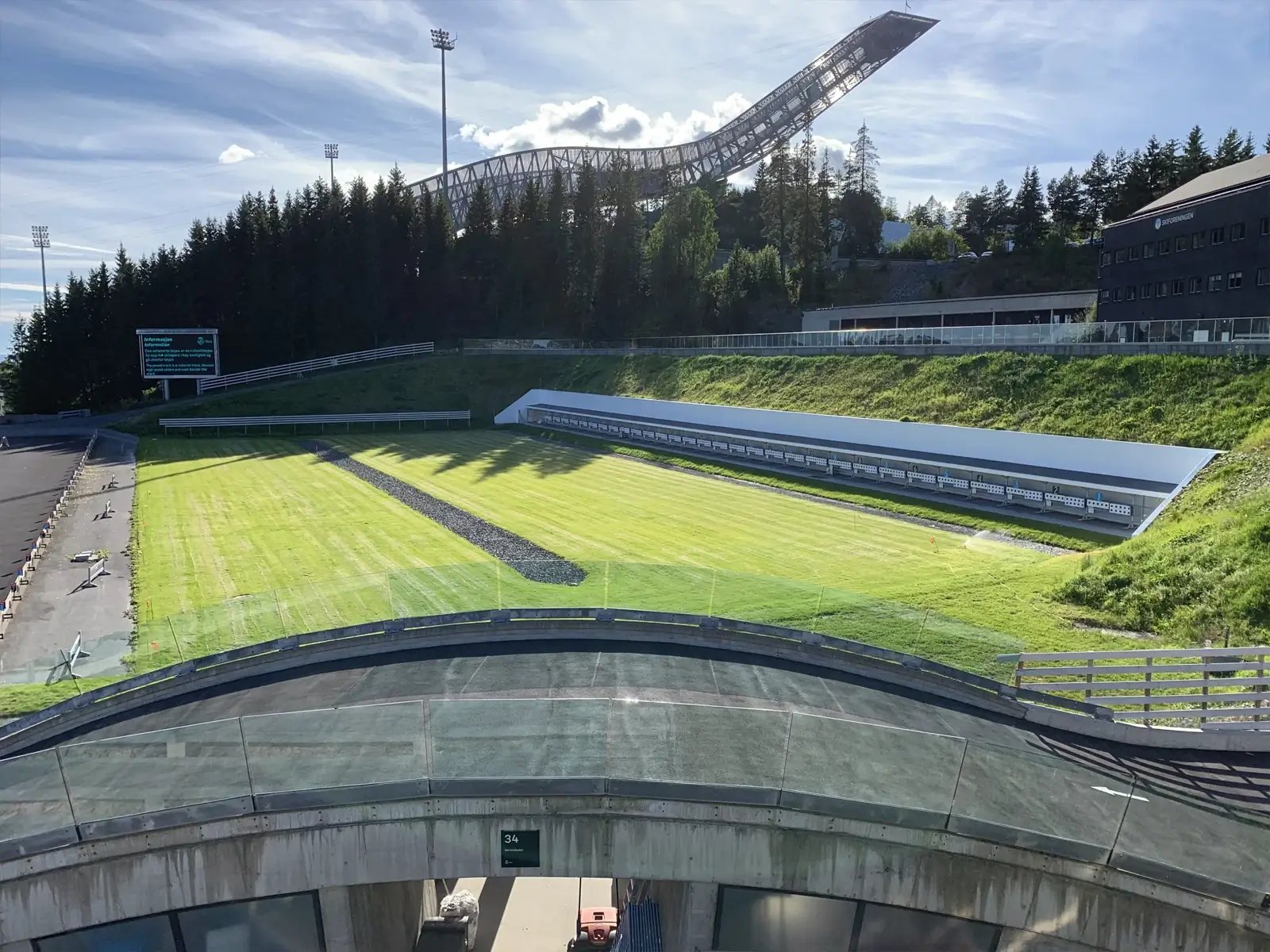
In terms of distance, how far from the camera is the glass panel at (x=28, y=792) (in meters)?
8.25

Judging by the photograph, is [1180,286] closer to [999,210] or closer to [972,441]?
[972,441]

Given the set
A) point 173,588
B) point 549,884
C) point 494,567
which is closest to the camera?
point 549,884

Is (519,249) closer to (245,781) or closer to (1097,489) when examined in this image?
(1097,489)

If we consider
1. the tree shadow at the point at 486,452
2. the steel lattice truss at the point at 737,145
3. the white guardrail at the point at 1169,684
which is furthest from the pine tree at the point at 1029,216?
the white guardrail at the point at 1169,684

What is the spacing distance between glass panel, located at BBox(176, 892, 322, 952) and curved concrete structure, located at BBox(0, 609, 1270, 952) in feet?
0.69

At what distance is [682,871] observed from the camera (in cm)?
908

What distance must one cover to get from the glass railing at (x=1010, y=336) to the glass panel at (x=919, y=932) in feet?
84.9

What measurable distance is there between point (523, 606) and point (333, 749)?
18.0 ft

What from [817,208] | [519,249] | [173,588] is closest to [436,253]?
[519,249]

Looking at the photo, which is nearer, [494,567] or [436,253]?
[494,567]

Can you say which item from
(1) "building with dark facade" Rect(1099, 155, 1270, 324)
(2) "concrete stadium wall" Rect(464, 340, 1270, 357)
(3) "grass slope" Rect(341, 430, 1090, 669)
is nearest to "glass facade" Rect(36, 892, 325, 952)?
(3) "grass slope" Rect(341, 430, 1090, 669)

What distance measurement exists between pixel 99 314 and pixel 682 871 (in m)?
82.5

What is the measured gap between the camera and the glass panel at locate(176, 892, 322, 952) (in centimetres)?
895

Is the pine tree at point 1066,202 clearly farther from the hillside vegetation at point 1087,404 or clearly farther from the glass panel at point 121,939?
the glass panel at point 121,939
